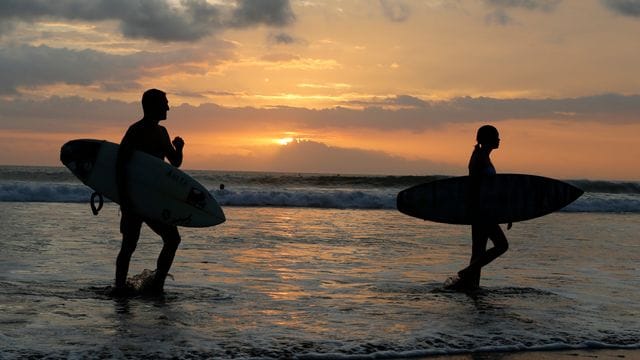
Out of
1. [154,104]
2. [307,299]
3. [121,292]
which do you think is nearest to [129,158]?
[154,104]

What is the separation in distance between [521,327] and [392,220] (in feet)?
43.0

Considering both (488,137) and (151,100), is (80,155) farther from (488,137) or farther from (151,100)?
(488,137)

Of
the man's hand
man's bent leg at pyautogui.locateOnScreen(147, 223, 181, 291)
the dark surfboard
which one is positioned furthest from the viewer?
the dark surfboard

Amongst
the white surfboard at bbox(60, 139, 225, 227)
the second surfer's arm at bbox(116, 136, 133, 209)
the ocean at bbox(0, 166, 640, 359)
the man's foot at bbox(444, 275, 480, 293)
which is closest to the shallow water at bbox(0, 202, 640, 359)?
the ocean at bbox(0, 166, 640, 359)

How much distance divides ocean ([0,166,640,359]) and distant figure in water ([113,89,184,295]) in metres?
0.33

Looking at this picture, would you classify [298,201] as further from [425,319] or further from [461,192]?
[425,319]

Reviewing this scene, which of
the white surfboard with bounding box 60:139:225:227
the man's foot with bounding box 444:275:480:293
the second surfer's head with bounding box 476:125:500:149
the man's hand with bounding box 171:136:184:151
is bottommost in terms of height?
the man's foot with bounding box 444:275:480:293

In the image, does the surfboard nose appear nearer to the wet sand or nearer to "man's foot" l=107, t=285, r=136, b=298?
"man's foot" l=107, t=285, r=136, b=298

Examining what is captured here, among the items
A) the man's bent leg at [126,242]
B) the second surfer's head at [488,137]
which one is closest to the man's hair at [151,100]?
the man's bent leg at [126,242]

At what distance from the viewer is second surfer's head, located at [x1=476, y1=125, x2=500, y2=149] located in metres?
7.43

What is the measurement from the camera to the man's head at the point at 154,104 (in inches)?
256

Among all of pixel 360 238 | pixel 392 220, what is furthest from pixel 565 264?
pixel 392 220

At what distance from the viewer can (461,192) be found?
820cm

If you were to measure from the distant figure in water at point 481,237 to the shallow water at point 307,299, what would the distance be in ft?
0.69
